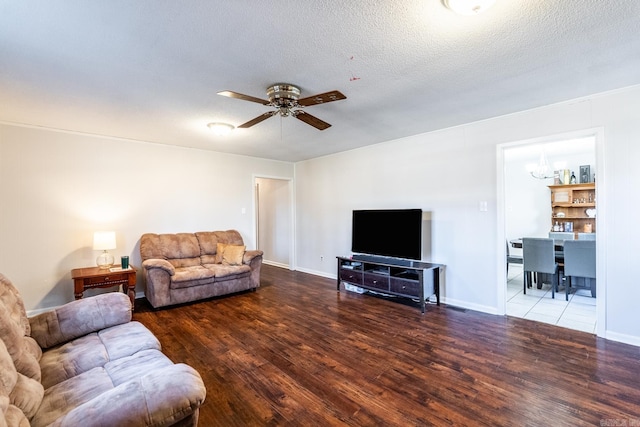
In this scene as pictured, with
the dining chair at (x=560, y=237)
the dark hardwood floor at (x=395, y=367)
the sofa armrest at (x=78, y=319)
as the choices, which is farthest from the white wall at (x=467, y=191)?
the sofa armrest at (x=78, y=319)

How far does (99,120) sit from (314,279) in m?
4.05

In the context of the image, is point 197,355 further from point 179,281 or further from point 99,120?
point 99,120

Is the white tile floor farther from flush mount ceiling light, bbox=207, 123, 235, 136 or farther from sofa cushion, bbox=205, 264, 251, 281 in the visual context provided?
flush mount ceiling light, bbox=207, 123, 235, 136

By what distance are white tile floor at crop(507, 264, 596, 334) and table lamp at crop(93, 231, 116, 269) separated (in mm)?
5225

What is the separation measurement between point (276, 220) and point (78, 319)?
5142 millimetres

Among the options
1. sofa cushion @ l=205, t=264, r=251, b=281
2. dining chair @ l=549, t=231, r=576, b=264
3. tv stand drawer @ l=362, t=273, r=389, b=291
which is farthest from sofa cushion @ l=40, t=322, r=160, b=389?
dining chair @ l=549, t=231, r=576, b=264

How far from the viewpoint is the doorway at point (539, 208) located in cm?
301

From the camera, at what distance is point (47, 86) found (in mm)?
2605

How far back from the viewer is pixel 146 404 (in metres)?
1.09

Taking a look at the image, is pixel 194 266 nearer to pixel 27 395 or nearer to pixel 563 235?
pixel 27 395

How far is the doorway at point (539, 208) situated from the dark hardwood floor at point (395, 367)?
0.39 metres

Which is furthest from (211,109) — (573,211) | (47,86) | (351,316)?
(573,211)

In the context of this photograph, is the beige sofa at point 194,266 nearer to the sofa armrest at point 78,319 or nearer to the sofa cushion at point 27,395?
the sofa armrest at point 78,319

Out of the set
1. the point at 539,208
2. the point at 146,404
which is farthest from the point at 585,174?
the point at 146,404
